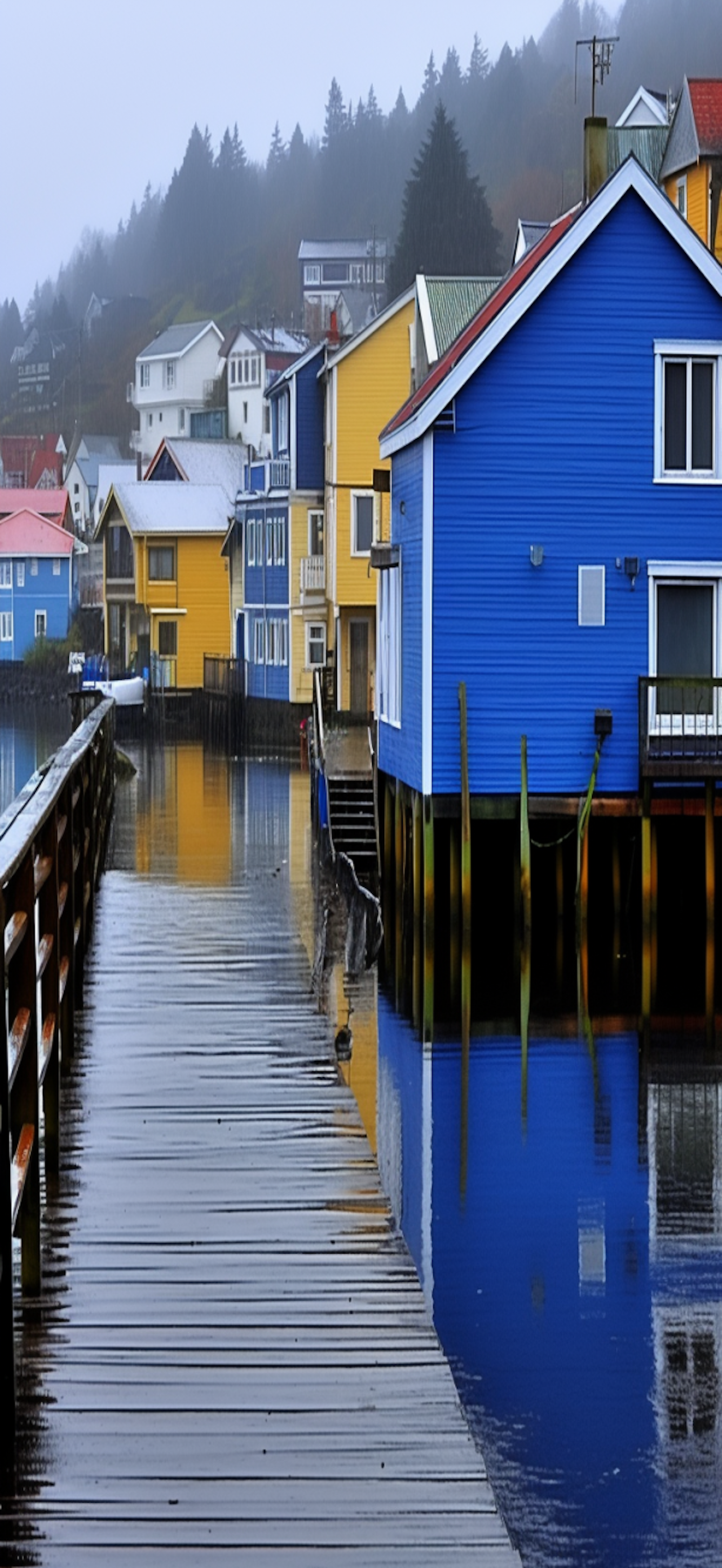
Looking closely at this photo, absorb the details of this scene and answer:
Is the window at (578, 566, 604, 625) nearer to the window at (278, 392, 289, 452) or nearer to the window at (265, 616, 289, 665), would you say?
the window at (278, 392, 289, 452)

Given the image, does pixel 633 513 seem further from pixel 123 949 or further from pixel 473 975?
pixel 123 949

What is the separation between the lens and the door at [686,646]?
24.9 meters

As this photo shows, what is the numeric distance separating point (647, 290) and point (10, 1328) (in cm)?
2012

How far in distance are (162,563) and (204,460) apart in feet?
33.9

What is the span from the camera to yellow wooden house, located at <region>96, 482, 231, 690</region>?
77250 mm

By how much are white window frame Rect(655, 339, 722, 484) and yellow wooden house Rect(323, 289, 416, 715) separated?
28.0 metres

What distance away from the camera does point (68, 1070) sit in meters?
12.3

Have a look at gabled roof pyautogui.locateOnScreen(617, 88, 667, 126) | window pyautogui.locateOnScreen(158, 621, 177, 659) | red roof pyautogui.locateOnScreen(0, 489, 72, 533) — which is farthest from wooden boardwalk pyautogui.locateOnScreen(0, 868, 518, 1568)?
red roof pyautogui.locateOnScreen(0, 489, 72, 533)

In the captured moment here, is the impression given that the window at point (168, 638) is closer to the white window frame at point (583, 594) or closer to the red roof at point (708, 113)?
the red roof at point (708, 113)

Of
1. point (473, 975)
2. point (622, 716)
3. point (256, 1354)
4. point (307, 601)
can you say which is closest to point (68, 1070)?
point (256, 1354)

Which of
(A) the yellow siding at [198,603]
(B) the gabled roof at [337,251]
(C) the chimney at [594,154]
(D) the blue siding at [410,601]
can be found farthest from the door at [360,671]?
(B) the gabled roof at [337,251]

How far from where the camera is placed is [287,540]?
61375mm

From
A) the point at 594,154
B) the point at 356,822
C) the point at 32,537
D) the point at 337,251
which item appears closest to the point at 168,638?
the point at 32,537

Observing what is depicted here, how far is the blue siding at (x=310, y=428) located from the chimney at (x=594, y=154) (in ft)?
97.8
